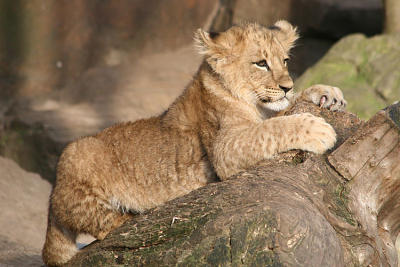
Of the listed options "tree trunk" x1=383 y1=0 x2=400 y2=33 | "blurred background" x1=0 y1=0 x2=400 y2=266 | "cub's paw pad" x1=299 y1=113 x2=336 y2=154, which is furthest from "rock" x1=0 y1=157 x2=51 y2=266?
"tree trunk" x1=383 y1=0 x2=400 y2=33

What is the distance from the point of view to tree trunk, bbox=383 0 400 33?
1037 cm

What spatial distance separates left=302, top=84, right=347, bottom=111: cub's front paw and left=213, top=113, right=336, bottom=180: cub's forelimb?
0.51m

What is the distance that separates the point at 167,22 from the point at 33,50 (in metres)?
2.87

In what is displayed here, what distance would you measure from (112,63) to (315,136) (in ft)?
25.1

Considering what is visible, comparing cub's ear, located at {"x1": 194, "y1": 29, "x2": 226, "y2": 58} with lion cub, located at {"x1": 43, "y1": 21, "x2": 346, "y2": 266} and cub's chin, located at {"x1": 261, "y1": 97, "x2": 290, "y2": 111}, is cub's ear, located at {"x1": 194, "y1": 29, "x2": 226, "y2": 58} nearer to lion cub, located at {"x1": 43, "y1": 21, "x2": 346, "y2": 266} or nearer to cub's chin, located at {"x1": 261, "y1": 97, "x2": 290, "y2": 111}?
lion cub, located at {"x1": 43, "y1": 21, "x2": 346, "y2": 266}

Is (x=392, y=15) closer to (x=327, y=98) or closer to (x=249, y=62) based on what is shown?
(x=249, y=62)

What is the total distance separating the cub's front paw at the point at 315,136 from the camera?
409cm

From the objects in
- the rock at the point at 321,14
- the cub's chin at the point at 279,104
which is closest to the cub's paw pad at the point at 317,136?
the cub's chin at the point at 279,104

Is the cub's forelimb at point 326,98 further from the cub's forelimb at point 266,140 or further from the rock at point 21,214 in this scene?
the rock at point 21,214

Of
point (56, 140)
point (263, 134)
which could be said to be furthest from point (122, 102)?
point (263, 134)

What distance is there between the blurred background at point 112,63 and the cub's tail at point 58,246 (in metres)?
2.71

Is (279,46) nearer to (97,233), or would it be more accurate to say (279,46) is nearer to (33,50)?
(97,233)

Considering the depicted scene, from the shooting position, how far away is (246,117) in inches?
200

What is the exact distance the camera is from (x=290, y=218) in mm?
3035
